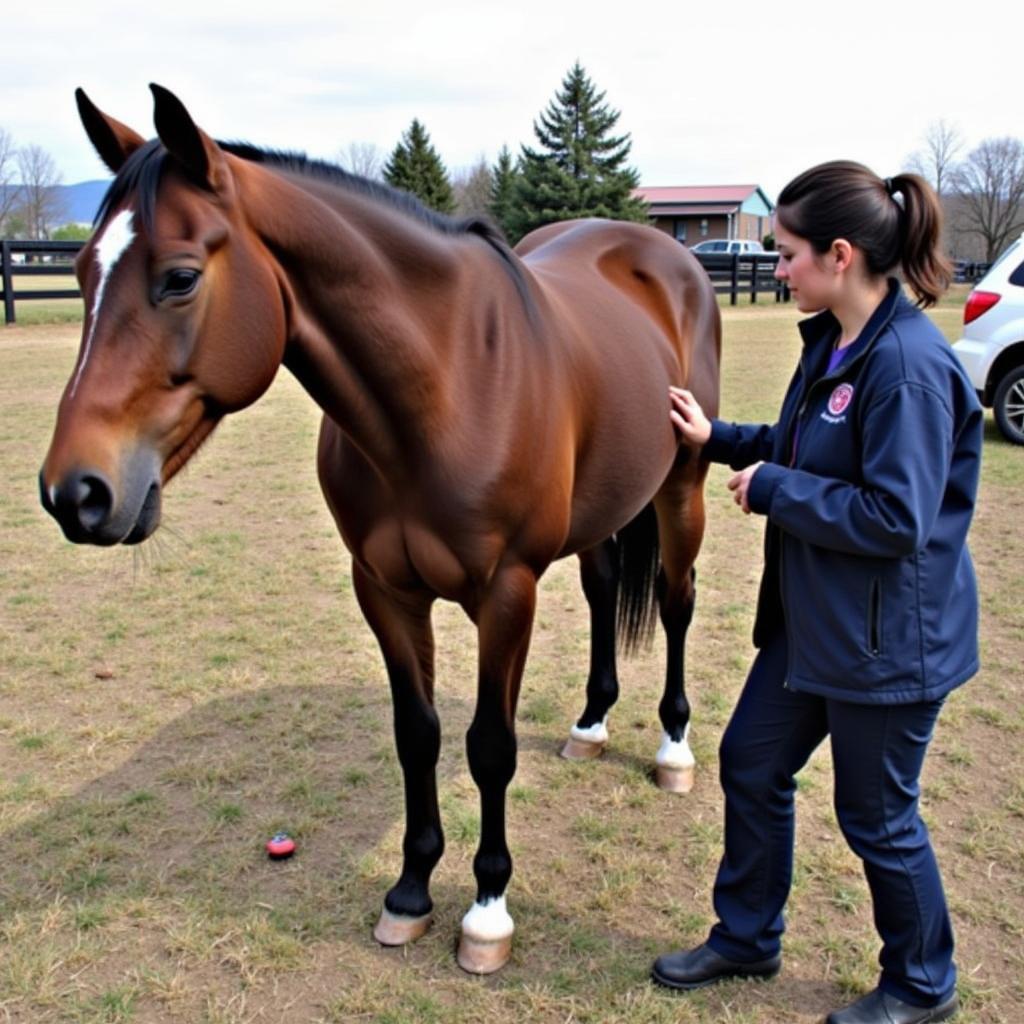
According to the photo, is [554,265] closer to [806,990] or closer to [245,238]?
[245,238]

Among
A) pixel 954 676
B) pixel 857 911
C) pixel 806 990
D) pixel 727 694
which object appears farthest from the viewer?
pixel 727 694

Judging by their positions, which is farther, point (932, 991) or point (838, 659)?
point (932, 991)

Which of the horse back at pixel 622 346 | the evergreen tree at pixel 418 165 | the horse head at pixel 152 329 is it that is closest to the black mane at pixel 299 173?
the horse head at pixel 152 329

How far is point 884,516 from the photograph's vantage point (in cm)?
192

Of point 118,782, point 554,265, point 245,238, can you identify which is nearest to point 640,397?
point 554,265

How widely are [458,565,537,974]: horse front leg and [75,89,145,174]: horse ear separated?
1276 millimetres

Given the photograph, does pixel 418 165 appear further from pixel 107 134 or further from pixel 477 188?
pixel 107 134

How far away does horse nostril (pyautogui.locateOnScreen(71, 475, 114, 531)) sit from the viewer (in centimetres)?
175

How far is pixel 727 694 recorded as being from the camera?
418cm

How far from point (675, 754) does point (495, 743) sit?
1158mm

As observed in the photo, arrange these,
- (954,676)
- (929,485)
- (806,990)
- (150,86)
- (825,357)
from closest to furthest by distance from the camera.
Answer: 1. (150,86)
2. (929,485)
3. (954,676)
4. (825,357)
5. (806,990)

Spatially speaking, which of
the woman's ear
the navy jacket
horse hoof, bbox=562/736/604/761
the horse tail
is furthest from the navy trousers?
the horse tail

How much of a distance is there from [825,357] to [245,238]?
1311 millimetres

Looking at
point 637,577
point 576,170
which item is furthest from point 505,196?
point 637,577
